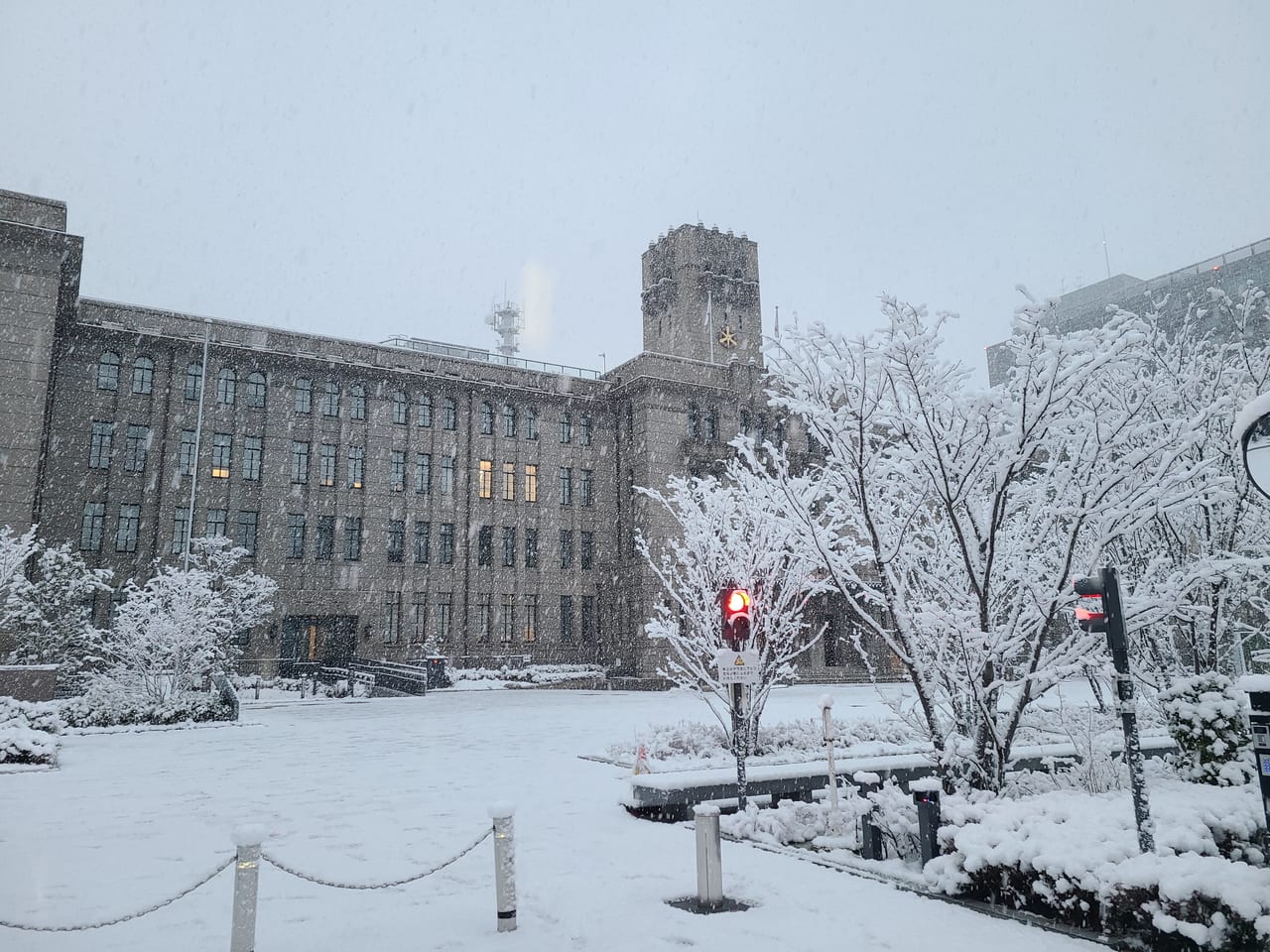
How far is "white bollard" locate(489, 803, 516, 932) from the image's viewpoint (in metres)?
6.68

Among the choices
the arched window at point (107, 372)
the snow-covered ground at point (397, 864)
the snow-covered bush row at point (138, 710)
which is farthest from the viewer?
the arched window at point (107, 372)

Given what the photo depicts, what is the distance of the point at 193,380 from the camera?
41500 mm

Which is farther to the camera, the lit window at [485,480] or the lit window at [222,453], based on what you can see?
the lit window at [485,480]

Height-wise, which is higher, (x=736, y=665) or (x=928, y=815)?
(x=736, y=665)

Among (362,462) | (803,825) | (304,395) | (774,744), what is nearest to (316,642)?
(362,462)

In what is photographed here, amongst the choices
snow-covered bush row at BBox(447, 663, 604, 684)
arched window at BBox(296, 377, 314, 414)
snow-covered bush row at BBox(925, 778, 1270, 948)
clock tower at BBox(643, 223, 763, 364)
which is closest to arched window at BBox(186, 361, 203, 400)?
arched window at BBox(296, 377, 314, 414)

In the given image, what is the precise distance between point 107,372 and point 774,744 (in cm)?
3677

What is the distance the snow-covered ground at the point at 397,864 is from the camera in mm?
6594

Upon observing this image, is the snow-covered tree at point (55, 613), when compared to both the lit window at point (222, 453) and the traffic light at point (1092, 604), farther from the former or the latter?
the traffic light at point (1092, 604)

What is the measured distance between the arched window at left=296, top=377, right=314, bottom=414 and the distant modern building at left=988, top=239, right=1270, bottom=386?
1569 inches

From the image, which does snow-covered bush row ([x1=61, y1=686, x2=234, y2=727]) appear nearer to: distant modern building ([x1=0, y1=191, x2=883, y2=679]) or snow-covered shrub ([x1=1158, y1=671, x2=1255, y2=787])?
distant modern building ([x1=0, y1=191, x2=883, y2=679])

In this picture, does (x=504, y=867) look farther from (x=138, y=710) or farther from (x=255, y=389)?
→ (x=255, y=389)

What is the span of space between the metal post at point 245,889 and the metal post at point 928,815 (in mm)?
5531

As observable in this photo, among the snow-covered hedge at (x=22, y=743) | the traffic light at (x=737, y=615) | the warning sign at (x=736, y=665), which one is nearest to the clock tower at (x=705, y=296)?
the snow-covered hedge at (x=22, y=743)
